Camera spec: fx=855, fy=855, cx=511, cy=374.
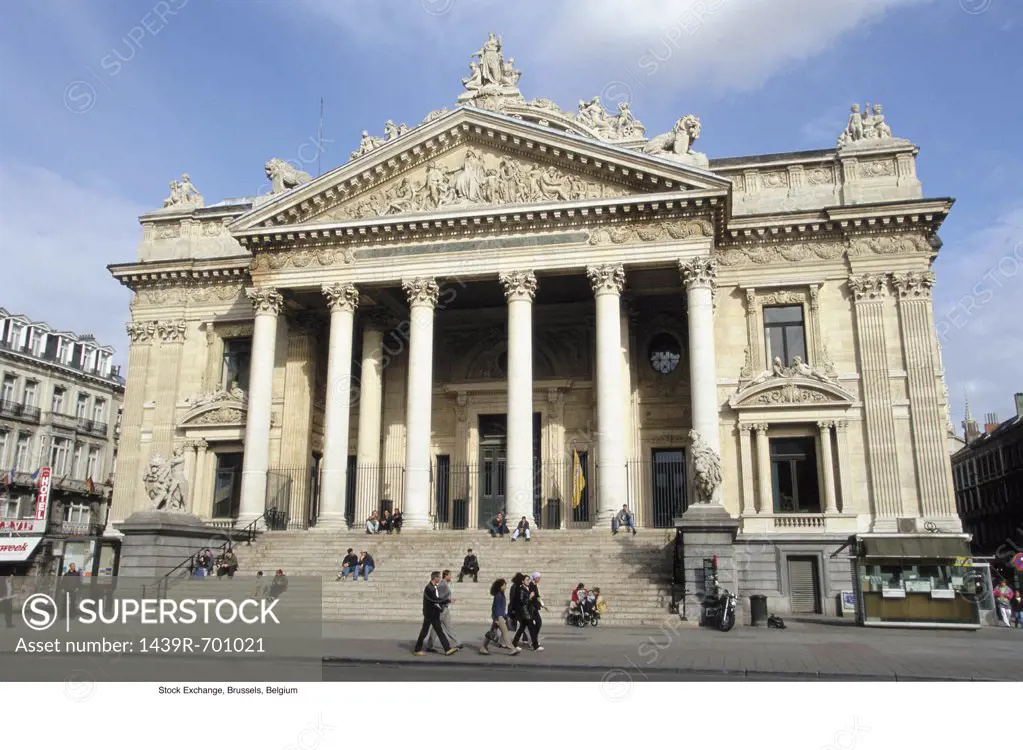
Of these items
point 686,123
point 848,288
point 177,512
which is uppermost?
point 686,123

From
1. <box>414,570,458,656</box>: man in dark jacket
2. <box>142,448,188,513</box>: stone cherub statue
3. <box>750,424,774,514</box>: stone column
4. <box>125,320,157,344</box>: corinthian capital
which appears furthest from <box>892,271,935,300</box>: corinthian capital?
<box>125,320,157,344</box>: corinthian capital

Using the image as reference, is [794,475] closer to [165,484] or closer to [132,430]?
[165,484]

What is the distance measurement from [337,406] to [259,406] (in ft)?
10.5

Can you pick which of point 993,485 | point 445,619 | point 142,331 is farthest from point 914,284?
point 993,485

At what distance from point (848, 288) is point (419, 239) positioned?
16.4 meters

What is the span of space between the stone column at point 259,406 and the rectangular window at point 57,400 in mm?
30883

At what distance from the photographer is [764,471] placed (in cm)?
3152

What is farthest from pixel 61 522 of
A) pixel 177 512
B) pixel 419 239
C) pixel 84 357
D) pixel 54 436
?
pixel 419 239

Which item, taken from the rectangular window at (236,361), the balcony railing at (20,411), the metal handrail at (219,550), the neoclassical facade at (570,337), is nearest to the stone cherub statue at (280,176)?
the neoclassical facade at (570,337)

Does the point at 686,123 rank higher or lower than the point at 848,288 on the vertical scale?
higher

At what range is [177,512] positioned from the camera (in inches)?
1098

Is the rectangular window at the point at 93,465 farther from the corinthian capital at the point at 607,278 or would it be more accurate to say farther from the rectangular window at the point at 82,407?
the corinthian capital at the point at 607,278

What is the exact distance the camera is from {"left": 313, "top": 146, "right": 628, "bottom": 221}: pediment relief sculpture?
104 ft

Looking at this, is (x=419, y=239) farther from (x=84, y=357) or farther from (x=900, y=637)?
(x=84, y=357)
